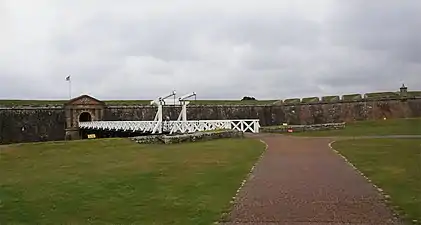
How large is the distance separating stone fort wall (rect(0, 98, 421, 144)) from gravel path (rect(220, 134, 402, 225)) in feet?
109

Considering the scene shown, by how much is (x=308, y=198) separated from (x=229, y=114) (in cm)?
4196

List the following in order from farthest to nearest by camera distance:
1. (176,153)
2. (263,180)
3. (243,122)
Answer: (243,122) → (176,153) → (263,180)

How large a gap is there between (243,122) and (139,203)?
2178cm

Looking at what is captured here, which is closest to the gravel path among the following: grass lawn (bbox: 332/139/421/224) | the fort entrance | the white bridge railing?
grass lawn (bbox: 332/139/421/224)

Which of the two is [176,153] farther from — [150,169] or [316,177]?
[316,177]

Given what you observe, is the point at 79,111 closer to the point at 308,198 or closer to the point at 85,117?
the point at 85,117

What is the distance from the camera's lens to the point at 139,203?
725cm

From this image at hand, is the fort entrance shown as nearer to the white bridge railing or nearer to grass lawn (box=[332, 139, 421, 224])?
the white bridge railing

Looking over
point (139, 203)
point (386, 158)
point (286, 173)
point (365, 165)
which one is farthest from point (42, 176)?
point (386, 158)

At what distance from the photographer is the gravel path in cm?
613

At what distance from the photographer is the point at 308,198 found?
24.6ft

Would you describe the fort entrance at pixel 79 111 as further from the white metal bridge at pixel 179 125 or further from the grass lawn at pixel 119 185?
the grass lawn at pixel 119 185

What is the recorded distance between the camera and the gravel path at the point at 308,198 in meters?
6.13

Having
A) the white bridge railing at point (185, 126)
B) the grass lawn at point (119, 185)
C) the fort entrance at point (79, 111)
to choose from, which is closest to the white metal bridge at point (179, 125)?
the white bridge railing at point (185, 126)
